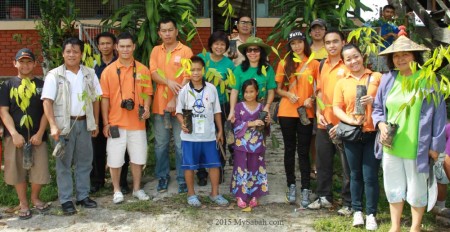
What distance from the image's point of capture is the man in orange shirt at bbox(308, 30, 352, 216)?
4.93m

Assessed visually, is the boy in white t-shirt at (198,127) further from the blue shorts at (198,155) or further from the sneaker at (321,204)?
the sneaker at (321,204)

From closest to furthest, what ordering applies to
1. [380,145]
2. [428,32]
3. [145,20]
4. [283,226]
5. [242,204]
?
[380,145]
[283,226]
[242,204]
[145,20]
[428,32]

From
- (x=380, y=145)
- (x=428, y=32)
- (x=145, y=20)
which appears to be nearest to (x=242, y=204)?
(x=380, y=145)

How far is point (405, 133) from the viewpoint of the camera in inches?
166

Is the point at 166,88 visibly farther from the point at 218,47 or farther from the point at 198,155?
the point at 198,155

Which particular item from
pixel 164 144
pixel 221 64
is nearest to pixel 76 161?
pixel 164 144

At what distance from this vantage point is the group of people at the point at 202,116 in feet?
15.6

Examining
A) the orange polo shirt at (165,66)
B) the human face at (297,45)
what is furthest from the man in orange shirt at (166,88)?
the human face at (297,45)

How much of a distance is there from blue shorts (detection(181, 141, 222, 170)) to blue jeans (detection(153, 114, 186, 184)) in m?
0.33

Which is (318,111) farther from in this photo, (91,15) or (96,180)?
(91,15)

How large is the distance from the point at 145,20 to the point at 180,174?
88.7 inches

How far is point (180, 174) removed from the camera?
19.1 feet

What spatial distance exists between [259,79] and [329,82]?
2.56 feet

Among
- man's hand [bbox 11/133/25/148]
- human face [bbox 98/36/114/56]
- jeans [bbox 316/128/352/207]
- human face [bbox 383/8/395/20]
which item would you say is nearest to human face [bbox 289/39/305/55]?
jeans [bbox 316/128/352/207]
